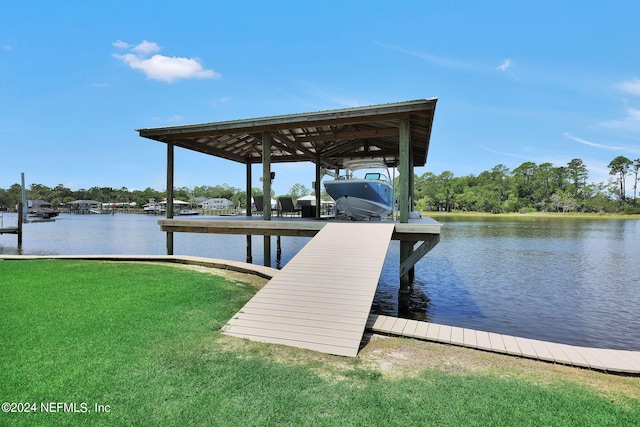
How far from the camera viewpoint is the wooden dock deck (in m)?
3.74

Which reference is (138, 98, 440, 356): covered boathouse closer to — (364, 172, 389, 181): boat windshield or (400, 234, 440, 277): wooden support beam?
(400, 234, 440, 277): wooden support beam

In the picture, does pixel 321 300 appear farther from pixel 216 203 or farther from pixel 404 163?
pixel 216 203

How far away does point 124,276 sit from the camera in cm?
735

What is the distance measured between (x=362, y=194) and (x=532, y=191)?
89730mm

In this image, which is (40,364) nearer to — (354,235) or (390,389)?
(390,389)

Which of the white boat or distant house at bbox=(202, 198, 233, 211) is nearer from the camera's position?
the white boat

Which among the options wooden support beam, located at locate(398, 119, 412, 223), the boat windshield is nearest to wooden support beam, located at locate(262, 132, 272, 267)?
the boat windshield

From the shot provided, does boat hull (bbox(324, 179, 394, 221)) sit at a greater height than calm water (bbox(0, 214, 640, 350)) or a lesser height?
greater

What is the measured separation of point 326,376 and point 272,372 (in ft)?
1.77

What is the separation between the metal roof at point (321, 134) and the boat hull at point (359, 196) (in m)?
1.45

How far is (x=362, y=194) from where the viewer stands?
1130 centimetres

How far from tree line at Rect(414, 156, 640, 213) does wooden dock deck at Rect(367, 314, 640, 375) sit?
8601cm

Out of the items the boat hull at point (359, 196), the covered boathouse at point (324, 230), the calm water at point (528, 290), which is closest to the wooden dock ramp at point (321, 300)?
the covered boathouse at point (324, 230)

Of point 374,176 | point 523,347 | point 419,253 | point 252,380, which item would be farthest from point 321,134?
point 252,380
